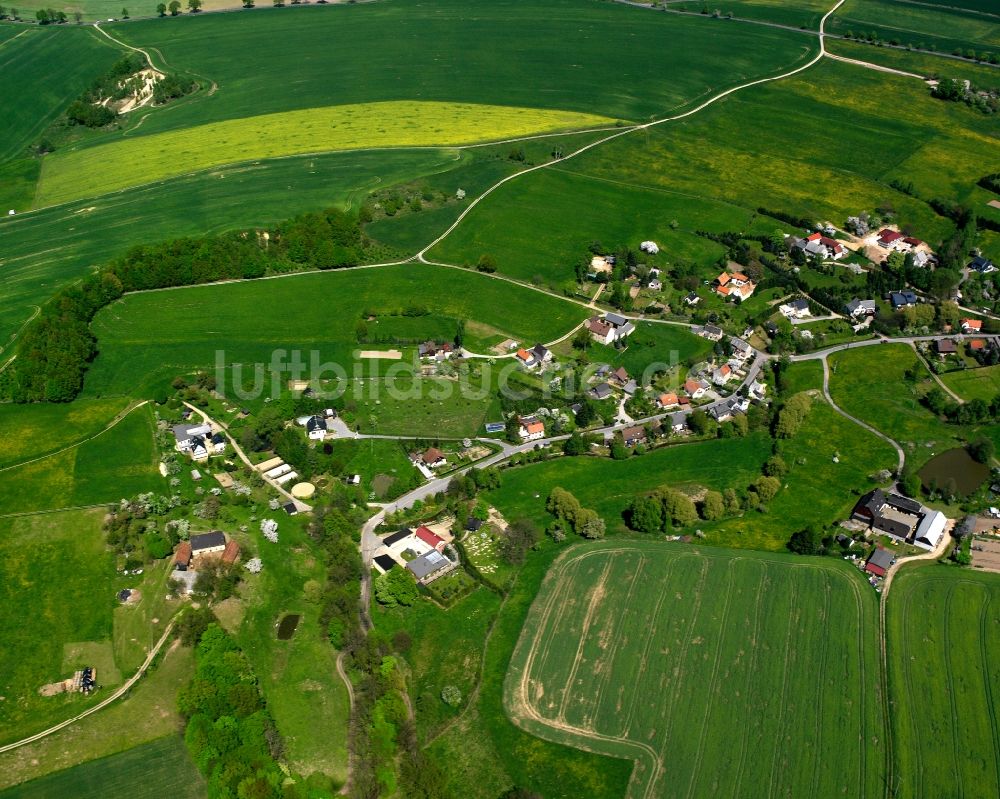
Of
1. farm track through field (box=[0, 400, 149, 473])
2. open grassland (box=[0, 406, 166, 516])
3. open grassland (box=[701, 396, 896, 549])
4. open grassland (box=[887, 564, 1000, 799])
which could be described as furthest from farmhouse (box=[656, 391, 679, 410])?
farm track through field (box=[0, 400, 149, 473])

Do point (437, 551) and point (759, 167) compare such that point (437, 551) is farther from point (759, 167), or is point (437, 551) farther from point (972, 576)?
point (759, 167)

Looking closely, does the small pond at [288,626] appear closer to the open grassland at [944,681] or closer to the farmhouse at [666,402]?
the farmhouse at [666,402]

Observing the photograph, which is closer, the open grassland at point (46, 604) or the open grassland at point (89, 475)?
the open grassland at point (46, 604)

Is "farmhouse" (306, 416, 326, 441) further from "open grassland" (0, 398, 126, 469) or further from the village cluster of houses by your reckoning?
"open grassland" (0, 398, 126, 469)

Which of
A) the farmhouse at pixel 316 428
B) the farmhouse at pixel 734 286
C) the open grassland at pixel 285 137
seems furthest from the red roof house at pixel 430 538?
the open grassland at pixel 285 137

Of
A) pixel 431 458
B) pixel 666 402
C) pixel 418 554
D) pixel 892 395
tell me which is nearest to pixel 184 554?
pixel 418 554

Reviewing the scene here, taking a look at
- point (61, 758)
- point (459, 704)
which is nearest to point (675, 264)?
point (459, 704)

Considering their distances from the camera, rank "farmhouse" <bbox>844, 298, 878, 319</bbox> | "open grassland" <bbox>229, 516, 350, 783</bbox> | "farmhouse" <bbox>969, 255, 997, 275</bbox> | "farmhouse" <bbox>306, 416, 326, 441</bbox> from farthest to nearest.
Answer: "farmhouse" <bbox>969, 255, 997, 275</bbox> → "farmhouse" <bbox>844, 298, 878, 319</bbox> → "farmhouse" <bbox>306, 416, 326, 441</bbox> → "open grassland" <bbox>229, 516, 350, 783</bbox>
